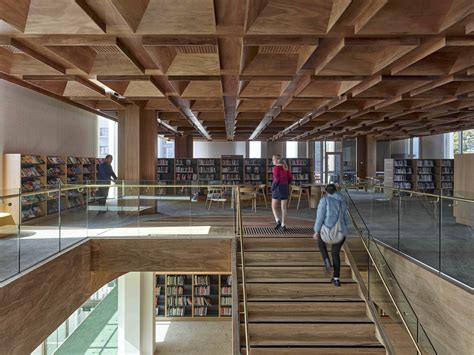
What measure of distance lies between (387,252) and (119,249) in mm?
4559

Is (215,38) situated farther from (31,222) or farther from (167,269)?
(167,269)

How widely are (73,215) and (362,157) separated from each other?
14.8 metres

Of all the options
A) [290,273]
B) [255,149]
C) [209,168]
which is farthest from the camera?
[255,149]

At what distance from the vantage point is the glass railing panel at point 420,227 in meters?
A: 4.82

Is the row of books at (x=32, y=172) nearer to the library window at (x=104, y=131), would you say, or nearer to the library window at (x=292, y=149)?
the library window at (x=104, y=131)

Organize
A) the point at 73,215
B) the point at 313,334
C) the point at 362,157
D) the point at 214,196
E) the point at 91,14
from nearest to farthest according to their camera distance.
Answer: the point at 91,14
the point at 313,334
the point at 73,215
the point at 214,196
the point at 362,157

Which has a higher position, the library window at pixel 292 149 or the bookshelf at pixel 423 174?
the library window at pixel 292 149

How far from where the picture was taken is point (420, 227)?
5488 mm

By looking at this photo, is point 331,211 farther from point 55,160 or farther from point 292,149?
point 292,149

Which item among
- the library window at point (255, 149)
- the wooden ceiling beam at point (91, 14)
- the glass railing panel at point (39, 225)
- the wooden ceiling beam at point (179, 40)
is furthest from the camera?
the library window at point (255, 149)

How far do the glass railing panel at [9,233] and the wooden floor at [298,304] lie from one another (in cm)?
284

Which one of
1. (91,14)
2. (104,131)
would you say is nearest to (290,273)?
(91,14)

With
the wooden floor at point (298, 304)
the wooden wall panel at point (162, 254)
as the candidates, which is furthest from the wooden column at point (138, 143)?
the wooden floor at point (298, 304)

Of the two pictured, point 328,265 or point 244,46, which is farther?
point 328,265
